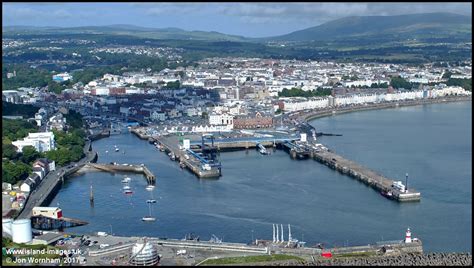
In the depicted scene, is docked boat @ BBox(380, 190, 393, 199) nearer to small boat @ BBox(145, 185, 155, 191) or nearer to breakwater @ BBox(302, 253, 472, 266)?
breakwater @ BBox(302, 253, 472, 266)

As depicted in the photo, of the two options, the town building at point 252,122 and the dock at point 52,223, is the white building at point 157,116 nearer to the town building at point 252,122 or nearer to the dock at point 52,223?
the town building at point 252,122

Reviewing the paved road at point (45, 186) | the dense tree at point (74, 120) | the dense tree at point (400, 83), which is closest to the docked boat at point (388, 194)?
the paved road at point (45, 186)

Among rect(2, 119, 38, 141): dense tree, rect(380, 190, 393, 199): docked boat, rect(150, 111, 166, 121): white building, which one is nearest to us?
rect(380, 190, 393, 199): docked boat

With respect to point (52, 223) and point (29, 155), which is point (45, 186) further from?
point (52, 223)

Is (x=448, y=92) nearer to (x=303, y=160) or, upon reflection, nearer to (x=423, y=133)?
(x=423, y=133)

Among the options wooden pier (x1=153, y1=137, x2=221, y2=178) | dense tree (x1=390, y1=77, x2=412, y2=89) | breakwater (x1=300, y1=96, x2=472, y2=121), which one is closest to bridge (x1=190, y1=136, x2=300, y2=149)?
wooden pier (x1=153, y1=137, x2=221, y2=178)

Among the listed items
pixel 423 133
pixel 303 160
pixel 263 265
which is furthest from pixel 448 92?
pixel 263 265

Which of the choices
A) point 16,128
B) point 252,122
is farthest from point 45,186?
point 252,122
